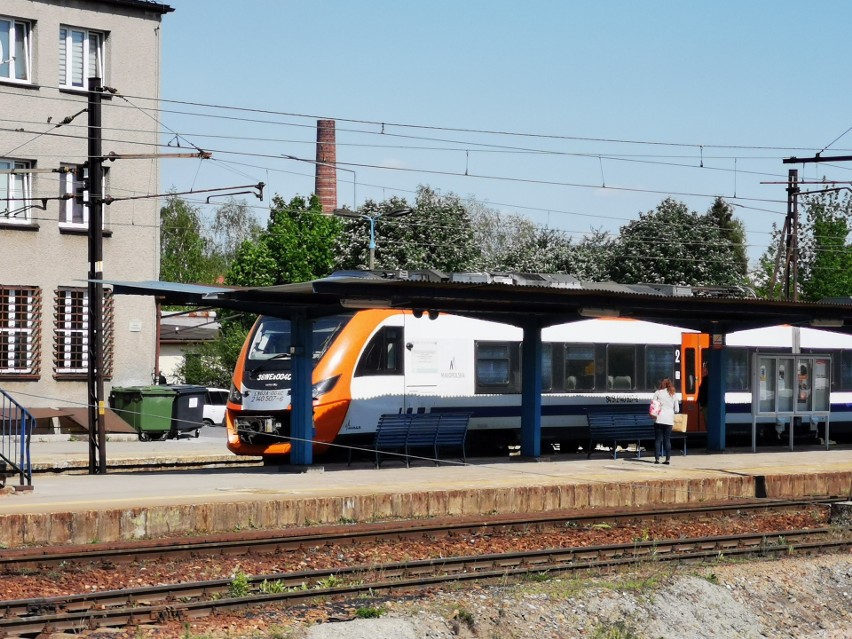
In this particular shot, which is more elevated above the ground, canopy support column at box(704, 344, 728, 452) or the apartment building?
the apartment building

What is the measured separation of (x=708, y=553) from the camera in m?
14.3

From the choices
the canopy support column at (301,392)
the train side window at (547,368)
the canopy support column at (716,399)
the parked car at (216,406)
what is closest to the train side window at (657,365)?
the canopy support column at (716,399)

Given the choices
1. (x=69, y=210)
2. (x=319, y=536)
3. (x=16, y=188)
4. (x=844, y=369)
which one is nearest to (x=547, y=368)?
(x=844, y=369)

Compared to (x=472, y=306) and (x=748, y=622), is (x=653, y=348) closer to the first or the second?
(x=472, y=306)

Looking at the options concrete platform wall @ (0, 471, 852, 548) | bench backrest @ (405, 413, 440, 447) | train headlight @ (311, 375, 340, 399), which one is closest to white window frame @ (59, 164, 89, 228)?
train headlight @ (311, 375, 340, 399)

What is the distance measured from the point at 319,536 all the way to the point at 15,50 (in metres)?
22.2

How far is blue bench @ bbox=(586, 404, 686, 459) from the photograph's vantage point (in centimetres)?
2420

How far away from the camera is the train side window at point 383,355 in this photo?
21.6m

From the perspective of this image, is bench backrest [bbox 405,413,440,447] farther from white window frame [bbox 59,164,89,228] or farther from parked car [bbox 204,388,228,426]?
parked car [bbox 204,388,228,426]

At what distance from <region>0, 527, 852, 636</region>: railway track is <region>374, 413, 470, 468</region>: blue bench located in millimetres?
7243

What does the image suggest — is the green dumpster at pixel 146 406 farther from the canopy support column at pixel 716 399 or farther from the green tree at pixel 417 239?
the green tree at pixel 417 239

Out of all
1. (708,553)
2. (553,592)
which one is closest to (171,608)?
(553,592)

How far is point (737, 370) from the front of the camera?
27.0m

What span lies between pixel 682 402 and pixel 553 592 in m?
16.1
